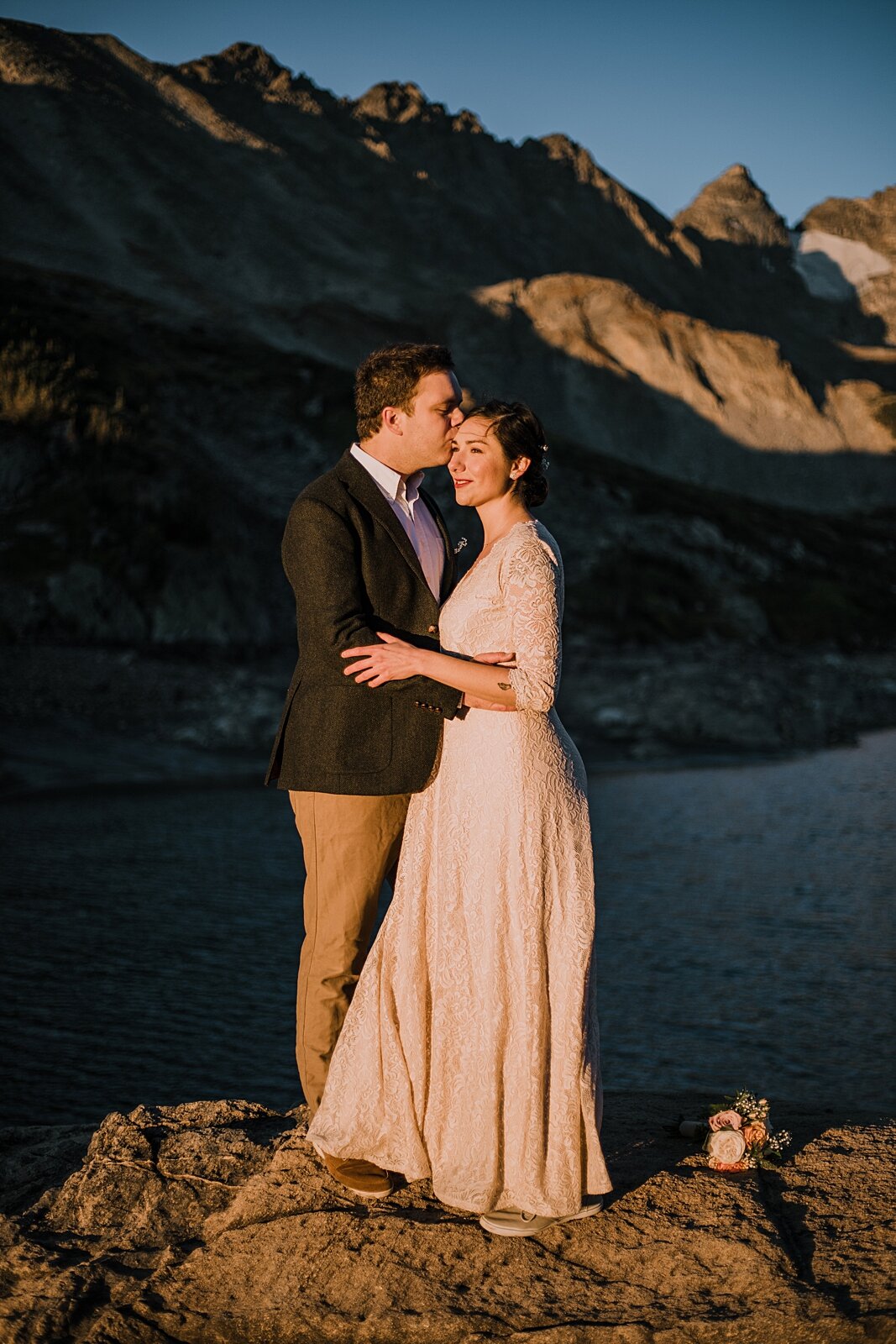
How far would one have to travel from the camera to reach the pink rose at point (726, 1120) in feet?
13.3

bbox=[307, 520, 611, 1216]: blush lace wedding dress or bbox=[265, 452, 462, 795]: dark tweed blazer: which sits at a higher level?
bbox=[265, 452, 462, 795]: dark tweed blazer

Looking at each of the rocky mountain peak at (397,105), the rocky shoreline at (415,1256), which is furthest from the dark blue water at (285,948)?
the rocky mountain peak at (397,105)

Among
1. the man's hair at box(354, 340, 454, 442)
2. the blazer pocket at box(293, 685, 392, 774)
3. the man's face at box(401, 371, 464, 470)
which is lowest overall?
the blazer pocket at box(293, 685, 392, 774)

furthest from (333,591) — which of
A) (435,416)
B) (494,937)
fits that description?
(494,937)

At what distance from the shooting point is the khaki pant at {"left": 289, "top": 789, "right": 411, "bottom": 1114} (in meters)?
3.86

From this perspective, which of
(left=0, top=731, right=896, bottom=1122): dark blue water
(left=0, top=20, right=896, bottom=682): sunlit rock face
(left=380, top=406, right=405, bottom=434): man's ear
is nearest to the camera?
(left=380, top=406, right=405, bottom=434): man's ear

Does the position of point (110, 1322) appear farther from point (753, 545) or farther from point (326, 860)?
point (753, 545)

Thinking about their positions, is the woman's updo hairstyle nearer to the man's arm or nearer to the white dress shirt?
the white dress shirt

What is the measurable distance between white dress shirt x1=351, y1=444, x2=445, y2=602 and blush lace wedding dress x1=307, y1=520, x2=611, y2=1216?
1.05 feet

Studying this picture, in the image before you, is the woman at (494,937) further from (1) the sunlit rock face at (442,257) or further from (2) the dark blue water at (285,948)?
(1) the sunlit rock face at (442,257)

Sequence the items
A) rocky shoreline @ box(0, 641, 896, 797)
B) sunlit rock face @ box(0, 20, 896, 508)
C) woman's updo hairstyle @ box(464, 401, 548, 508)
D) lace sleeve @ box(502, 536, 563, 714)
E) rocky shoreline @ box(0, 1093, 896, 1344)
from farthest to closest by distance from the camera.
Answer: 1. sunlit rock face @ box(0, 20, 896, 508)
2. rocky shoreline @ box(0, 641, 896, 797)
3. woman's updo hairstyle @ box(464, 401, 548, 508)
4. lace sleeve @ box(502, 536, 563, 714)
5. rocky shoreline @ box(0, 1093, 896, 1344)

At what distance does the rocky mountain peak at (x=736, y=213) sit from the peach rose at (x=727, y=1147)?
16667 cm

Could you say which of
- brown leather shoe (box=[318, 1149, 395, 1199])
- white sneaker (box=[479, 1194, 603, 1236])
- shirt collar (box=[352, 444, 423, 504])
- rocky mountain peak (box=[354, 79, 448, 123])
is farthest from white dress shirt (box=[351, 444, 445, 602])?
rocky mountain peak (box=[354, 79, 448, 123])

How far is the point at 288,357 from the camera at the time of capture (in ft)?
138
